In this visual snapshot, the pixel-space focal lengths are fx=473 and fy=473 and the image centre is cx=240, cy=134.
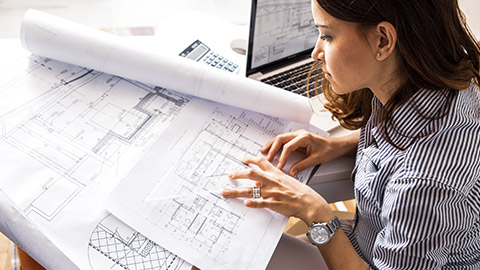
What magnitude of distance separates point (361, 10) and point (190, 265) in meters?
0.49

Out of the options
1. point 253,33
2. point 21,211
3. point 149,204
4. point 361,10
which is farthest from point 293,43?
point 21,211

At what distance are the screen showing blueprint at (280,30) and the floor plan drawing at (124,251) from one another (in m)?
0.56

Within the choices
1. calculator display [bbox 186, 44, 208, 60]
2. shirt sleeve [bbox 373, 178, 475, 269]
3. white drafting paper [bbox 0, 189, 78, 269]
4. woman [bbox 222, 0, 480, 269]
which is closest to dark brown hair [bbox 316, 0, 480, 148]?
woman [bbox 222, 0, 480, 269]

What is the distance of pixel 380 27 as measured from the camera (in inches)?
28.9

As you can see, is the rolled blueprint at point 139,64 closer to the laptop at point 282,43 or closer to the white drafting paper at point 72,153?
the white drafting paper at point 72,153

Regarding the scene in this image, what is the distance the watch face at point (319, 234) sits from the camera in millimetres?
897

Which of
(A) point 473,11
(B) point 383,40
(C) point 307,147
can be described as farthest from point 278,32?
(A) point 473,11

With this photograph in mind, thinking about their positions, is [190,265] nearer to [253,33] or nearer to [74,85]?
[74,85]

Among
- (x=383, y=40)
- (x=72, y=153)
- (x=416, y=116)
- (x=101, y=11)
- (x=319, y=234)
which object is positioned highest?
(x=383, y=40)

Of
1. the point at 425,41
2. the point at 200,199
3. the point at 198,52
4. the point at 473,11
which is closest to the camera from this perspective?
the point at 425,41

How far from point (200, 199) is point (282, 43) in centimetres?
52

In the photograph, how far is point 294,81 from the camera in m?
1.21

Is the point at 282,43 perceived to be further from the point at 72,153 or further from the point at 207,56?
the point at 72,153

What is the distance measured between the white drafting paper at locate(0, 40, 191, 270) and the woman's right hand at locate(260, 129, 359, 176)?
22 cm
